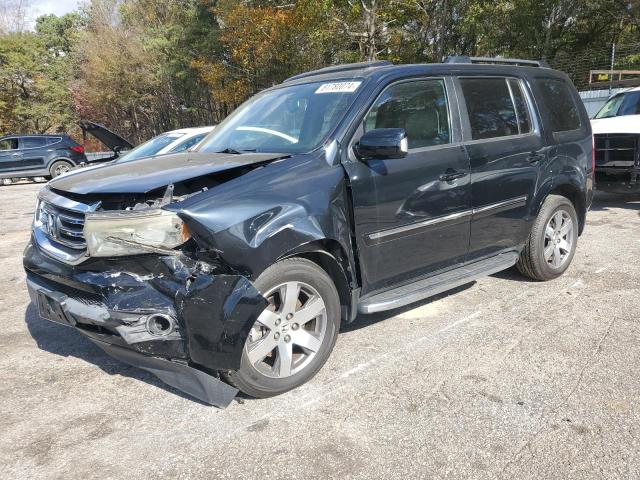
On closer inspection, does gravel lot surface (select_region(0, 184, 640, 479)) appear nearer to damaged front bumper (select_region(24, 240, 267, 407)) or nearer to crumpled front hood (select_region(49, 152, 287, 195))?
damaged front bumper (select_region(24, 240, 267, 407))

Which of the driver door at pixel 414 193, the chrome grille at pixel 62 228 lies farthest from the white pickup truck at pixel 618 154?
the chrome grille at pixel 62 228

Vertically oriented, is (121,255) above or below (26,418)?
above

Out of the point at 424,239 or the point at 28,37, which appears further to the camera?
the point at 28,37

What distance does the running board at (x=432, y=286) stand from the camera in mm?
3404

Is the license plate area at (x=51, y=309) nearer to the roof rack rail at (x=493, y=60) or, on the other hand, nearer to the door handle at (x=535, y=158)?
the roof rack rail at (x=493, y=60)

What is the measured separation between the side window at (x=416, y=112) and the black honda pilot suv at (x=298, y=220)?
1cm

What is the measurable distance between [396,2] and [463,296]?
754 inches

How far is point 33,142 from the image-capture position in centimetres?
1758

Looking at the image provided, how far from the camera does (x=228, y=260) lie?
2.65 metres

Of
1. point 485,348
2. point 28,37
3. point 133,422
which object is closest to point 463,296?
point 485,348

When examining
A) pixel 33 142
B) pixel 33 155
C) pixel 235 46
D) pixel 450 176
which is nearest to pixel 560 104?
pixel 450 176

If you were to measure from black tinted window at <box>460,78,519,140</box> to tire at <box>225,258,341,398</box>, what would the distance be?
73.9 inches

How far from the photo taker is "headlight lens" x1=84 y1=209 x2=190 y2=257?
261cm

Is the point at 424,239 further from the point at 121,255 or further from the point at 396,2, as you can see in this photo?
the point at 396,2
